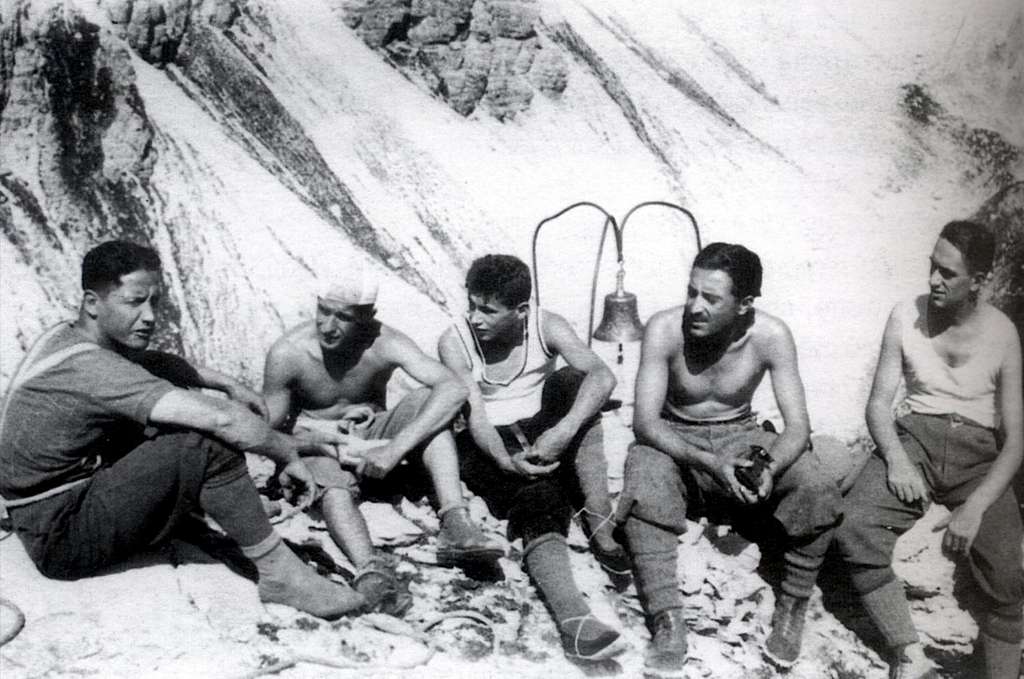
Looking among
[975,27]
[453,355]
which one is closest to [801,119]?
[975,27]

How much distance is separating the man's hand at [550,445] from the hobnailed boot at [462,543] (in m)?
0.32

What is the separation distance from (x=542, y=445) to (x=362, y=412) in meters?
0.72

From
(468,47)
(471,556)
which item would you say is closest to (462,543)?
(471,556)

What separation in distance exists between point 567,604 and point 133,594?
1309 millimetres

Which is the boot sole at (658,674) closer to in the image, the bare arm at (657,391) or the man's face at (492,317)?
the bare arm at (657,391)

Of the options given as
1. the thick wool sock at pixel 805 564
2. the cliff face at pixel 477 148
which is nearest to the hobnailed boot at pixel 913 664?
the thick wool sock at pixel 805 564

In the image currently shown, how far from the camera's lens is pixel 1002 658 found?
2729 mm

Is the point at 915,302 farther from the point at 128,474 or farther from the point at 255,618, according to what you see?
the point at 128,474

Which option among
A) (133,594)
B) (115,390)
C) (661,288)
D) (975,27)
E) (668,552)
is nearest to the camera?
(115,390)

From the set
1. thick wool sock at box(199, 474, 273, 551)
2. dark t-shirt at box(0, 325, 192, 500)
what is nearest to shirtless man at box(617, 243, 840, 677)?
thick wool sock at box(199, 474, 273, 551)

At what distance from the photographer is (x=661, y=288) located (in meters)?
4.73

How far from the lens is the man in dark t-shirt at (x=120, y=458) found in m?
2.36

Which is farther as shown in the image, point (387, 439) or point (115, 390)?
point (387, 439)

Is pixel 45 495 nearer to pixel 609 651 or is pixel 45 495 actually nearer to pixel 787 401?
pixel 609 651
